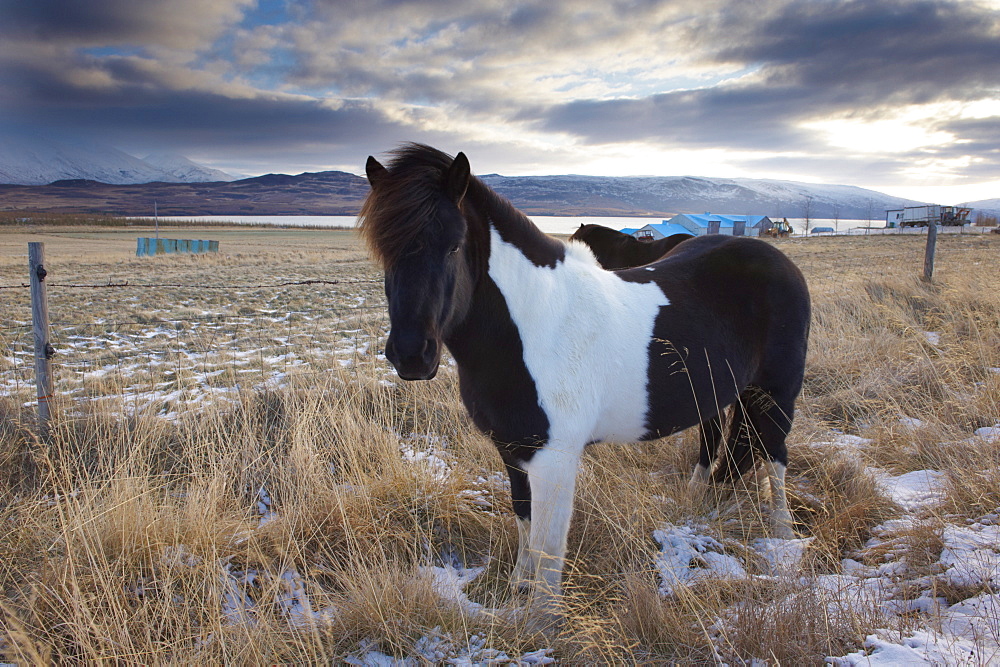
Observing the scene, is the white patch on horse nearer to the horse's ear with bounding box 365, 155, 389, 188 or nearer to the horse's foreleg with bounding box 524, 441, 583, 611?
the horse's foreleg with bounding box 524, 441, 583, 611

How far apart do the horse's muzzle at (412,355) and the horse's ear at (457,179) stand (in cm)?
67

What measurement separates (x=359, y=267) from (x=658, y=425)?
26.3 m

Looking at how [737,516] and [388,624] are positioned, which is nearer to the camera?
[388,624]

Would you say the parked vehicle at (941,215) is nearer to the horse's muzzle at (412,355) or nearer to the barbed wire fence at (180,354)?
the barbed wire fence at (180,354)

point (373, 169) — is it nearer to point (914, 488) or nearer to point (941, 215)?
point (914, 488)

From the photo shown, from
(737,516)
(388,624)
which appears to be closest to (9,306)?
(388,624)

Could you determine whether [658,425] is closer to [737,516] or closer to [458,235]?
[737,516]

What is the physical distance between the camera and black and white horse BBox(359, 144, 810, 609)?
80.6 inches

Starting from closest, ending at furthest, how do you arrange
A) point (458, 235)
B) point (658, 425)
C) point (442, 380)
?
point (458, 235), point (658, 425), point (442, 380)

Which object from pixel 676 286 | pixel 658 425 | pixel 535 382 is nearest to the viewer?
pixel 535 382

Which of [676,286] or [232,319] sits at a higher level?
[676,286]

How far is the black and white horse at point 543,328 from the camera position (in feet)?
6.72

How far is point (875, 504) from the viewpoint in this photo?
3059mm

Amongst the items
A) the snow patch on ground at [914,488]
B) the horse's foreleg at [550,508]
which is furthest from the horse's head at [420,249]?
the snow patch on ground at [914,488]
